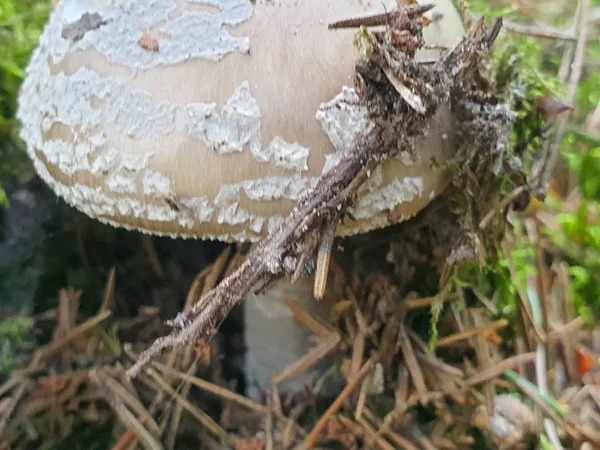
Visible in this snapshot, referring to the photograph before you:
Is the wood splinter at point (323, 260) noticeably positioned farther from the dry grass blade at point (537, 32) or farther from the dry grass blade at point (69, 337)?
the dry grass blade at point (537, 32)

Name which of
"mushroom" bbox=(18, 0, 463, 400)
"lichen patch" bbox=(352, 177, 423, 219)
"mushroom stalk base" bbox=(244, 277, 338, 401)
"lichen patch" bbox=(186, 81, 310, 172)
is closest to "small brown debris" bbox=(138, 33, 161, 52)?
"mushroom" bbox=(18, 0, 463, 400)

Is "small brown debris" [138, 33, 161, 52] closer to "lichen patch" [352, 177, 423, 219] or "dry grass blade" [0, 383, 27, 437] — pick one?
"lichen patch" [352, 177, 423, 219]

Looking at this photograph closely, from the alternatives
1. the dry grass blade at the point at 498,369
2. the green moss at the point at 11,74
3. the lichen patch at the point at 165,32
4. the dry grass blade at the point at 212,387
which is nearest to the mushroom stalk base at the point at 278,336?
the dry grass blade at the point at 212,387

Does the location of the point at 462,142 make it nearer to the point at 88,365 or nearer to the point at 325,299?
the point at 325,299

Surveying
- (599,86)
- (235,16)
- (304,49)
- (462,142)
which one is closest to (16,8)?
(235,16)

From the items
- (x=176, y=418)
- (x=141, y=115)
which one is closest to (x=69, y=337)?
(x=176, y=418)
